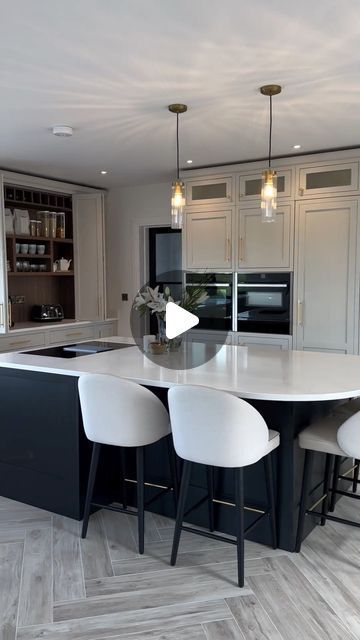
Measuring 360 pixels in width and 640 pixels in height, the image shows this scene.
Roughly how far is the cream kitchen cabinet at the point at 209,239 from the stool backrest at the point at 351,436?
2.79m

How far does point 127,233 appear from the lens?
6.07 m

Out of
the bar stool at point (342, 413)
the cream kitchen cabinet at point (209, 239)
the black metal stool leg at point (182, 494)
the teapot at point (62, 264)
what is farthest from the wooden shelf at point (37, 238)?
the bar stool at point (342, 413)

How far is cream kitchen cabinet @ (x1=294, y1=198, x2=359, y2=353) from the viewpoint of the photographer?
4.29 meters

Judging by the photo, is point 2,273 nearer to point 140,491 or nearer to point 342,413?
point 140,491

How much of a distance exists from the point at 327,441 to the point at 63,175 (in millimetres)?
4015

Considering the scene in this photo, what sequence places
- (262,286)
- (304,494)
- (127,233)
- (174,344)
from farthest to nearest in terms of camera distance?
(127,233)
(262,286)
(174,344)
(304,494)

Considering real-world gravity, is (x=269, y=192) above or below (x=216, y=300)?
above

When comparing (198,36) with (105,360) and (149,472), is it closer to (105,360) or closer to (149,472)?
(105,360)

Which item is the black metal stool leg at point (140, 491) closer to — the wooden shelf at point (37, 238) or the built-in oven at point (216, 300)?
the built-in oven at point (216, 300)

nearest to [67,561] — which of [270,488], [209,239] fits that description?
[270,488]

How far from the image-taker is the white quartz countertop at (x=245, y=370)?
220cm

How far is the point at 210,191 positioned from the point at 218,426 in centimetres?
323

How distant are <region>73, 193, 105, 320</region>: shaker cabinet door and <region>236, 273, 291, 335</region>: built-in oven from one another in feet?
5.84

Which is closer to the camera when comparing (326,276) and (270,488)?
(270,488)
